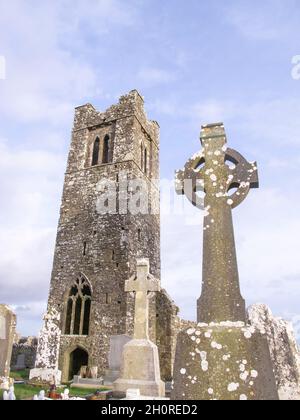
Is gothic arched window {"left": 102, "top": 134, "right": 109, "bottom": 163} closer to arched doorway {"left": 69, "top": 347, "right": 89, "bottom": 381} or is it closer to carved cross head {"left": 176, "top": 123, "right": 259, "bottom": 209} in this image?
arched doorway {"left": 69, "top": 347, "right": 89, "bottom": 381}

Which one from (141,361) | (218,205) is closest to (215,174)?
(218,205)

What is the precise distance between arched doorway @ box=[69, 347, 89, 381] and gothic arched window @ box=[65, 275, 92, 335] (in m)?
1.05

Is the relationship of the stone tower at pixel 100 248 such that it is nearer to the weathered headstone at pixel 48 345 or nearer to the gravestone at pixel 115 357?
the weathered headstone at pixel 48 345

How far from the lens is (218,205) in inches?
140

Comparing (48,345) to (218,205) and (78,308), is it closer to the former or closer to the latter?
(78,308)

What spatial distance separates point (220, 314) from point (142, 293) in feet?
24.9

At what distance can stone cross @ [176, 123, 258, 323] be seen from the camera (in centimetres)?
312

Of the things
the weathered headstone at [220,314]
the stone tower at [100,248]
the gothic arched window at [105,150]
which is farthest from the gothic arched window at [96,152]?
the weathered headstone at [220,314]

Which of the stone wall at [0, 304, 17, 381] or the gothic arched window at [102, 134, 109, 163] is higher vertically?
the gothic arched window at [102, 134, 109, 163]

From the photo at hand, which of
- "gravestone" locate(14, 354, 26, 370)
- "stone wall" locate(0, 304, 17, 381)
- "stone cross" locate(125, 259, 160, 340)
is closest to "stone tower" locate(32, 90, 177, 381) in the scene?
"stone cross" locate(125, 259, 160, 340)

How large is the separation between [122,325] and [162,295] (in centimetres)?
317

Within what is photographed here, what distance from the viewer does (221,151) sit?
12.7 ft

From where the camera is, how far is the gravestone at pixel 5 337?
10.0 metres

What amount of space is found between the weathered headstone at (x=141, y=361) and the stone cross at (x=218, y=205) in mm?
6258
